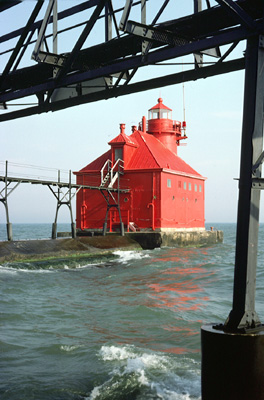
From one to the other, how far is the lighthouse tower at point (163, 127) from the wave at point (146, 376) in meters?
35.2

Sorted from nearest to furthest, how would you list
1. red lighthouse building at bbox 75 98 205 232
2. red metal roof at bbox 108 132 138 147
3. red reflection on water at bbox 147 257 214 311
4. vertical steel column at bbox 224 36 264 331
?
vertical steel column at bbox 224 36 264 331, red reflection on water at bbox 147 257 214 311, red lighthouse building at bbox 75 98 205 232, red metal roof at bbox 108 132 138 147

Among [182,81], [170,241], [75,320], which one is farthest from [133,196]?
[182,81]

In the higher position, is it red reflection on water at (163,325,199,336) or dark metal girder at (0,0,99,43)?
dark metal girder at (0,0,99,43)

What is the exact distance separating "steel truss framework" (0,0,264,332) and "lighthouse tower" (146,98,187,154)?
109 ft

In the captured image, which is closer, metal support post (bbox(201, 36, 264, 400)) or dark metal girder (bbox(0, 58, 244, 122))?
metal support post (bbox(201, 36, 264, 400))

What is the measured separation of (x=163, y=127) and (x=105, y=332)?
34.2 m

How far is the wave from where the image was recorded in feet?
23.9

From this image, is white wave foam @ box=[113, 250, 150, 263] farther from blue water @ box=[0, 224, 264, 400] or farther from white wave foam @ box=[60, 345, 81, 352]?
white wave foam @ box=[60, 345, 81, 352]

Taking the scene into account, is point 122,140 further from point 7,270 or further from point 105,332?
point 105,332

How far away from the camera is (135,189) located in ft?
121

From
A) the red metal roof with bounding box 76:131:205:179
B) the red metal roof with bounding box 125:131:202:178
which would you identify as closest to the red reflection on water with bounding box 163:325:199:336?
the red metal roof with bounding box 76:131:205:179

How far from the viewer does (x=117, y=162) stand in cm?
3747

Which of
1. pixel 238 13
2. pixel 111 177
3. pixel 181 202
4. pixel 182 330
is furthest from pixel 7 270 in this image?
pixel 181 202

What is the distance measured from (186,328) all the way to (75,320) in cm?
274
